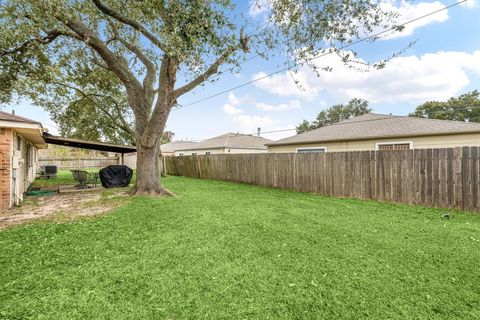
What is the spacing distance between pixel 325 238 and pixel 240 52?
6388mm

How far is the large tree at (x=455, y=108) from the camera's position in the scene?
90.1ft

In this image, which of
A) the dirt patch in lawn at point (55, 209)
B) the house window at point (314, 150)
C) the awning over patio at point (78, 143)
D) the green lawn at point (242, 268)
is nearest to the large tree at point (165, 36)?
the dirt patch in lawn at point (55, 209)

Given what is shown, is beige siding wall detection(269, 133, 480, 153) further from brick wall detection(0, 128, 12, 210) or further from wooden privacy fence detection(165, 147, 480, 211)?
brick wall detection(0, 128, 12, 210)

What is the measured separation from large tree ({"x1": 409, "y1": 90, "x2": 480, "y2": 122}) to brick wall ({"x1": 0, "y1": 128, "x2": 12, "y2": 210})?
36.3m

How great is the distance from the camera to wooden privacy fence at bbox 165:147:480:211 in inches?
241

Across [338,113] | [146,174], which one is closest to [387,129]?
[146,174]

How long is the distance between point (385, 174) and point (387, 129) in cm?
463

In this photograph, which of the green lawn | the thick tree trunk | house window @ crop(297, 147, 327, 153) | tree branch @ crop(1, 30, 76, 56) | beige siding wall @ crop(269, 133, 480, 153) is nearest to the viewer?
the green lawn

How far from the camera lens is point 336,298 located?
2.39 m

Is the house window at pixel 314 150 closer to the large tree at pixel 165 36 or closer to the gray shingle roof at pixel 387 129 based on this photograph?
the gray shingle roof at pixel 387 129

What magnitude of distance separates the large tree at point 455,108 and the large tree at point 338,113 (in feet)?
24.6

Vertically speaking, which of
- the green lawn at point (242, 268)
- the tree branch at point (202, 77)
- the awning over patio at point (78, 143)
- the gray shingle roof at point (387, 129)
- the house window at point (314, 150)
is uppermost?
the tree branch at point (202, 77)

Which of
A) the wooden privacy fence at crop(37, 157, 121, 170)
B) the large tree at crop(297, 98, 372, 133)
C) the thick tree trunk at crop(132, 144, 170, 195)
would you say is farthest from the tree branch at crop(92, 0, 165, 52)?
the large tree at crop(297, 98, 372, 133)

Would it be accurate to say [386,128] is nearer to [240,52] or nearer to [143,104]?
[240,52]
